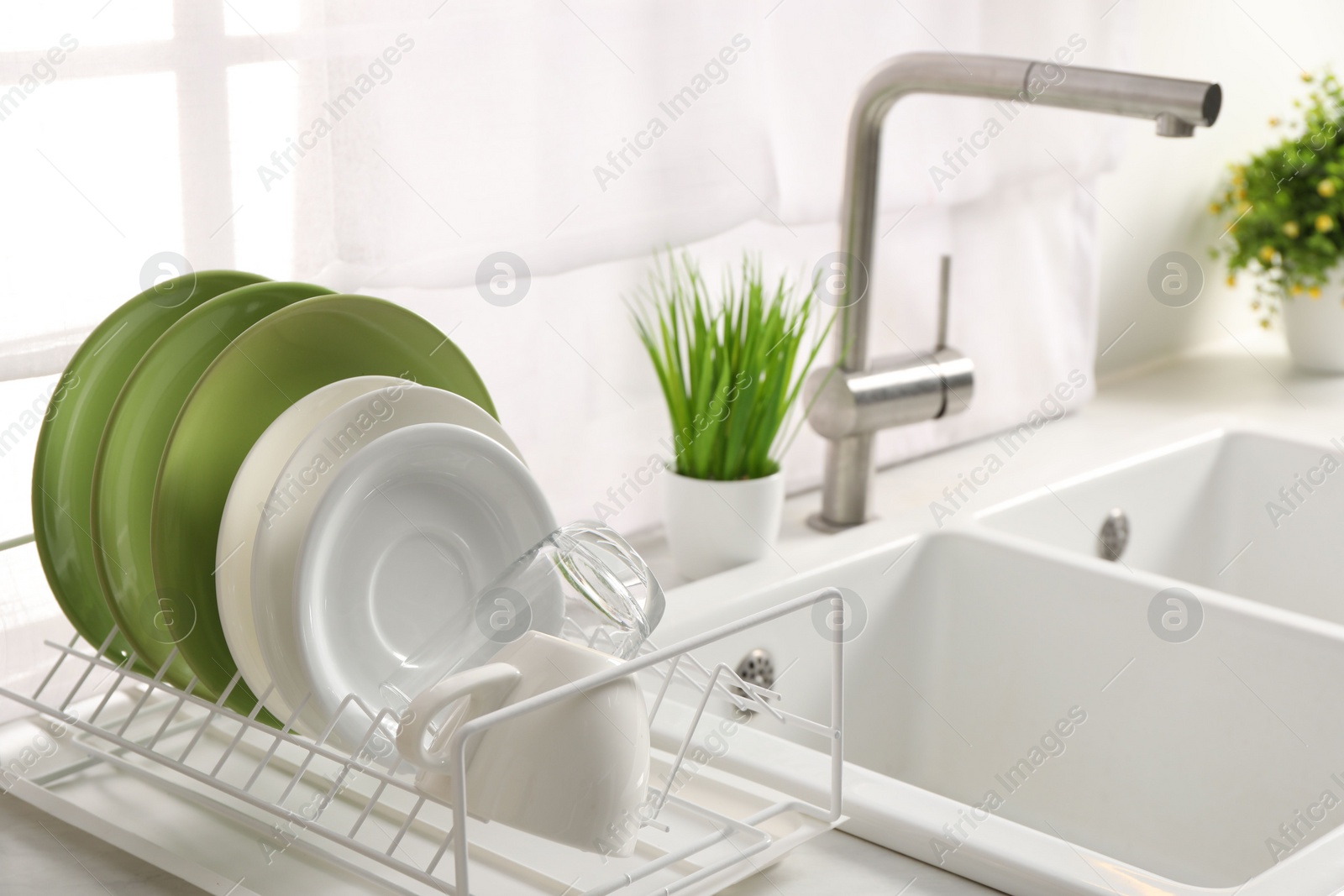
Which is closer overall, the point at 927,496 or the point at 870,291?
the point at 870,291

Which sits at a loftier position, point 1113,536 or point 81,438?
point 81,438

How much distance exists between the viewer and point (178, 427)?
0.70 metres

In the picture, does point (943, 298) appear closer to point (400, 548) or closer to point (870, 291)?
point (870, 291)

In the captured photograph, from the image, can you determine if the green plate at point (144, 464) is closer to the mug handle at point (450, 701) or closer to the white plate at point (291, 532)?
the white plate at point (291, 532)

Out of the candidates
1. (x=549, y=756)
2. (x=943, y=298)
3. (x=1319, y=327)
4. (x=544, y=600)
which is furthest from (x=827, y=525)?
(x=1319, y=327)

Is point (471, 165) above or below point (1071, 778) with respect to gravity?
above

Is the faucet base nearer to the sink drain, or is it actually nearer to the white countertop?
the white countertop

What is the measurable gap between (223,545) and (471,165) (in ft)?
1.48

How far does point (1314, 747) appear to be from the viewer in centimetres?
101

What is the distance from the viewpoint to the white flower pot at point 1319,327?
1.71 metres

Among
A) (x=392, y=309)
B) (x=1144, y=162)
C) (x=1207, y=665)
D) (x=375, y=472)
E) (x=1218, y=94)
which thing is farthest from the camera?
(x=1144, y=162)

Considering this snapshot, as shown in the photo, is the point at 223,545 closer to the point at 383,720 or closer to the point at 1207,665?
the point at 383,720

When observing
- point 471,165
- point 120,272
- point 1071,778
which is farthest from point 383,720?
point 1071,778

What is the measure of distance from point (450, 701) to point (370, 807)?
0.24 feet
